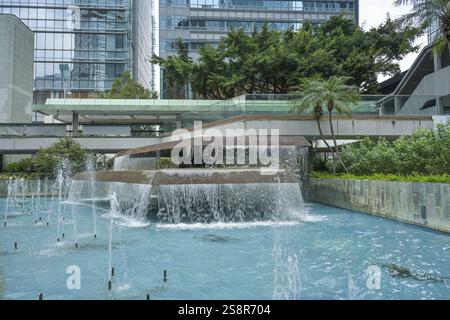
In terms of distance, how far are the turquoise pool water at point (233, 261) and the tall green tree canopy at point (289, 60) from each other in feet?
69.8

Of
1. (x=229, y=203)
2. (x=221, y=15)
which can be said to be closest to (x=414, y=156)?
(x=229, y=203)

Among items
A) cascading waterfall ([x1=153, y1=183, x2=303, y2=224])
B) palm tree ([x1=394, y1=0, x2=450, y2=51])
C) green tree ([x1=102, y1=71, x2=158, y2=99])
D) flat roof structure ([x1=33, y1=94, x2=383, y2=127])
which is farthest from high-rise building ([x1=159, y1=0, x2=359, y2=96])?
cascading waterfall ([x1=153, y1=183, x2=303, y2=224])

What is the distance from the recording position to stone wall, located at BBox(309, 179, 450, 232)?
12.7 m

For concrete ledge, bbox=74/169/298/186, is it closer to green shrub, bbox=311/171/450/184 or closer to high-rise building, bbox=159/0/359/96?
green shrub, bbox=311/171/450/184

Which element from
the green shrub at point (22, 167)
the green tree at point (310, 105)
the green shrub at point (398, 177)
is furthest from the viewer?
the green shrub at point (22, 167)

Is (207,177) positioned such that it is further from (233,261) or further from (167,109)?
(167,109)

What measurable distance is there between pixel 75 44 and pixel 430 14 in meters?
59.0

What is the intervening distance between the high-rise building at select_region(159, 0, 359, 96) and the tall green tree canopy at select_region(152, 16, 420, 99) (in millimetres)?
25585

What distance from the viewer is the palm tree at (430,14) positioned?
17.1 metres

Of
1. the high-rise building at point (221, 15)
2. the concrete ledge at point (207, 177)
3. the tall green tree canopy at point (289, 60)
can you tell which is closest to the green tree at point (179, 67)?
the tall green tree canopy at point (289, 60)

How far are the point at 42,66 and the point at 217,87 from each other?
40.4 meters

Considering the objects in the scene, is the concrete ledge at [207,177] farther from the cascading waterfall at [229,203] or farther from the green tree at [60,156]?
the green tree at [60,156]

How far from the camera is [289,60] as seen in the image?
33.2 metres
